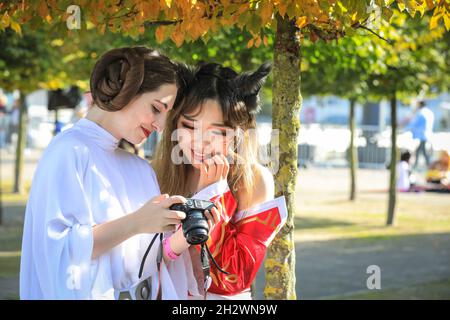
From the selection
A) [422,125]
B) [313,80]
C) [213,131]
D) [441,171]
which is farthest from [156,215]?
[441,171]

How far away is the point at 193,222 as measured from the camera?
293cm

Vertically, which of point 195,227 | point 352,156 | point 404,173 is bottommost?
point 404,173

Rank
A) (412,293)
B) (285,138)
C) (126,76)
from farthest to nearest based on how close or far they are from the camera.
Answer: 1. (412,293)
2. (285,138)
3. (126,76)

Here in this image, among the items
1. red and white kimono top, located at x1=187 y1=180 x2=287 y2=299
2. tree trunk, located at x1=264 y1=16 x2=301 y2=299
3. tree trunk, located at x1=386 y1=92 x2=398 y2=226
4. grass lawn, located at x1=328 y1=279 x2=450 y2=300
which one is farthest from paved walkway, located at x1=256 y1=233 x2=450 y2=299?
red and white kimono top, located at x1=187 y1=180 x2=287 y2=299

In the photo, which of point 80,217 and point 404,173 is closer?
point 80,217

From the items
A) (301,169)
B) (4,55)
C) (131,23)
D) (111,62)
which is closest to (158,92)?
(111,62)

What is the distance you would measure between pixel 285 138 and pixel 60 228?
6.60 feet

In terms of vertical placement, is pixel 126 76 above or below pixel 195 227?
above

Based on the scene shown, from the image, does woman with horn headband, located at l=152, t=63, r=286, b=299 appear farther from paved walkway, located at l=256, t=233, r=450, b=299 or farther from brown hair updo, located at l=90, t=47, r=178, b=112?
paved walkway, located at l=256, t=233, r=450, b=299

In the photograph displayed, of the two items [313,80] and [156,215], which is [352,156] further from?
[156,215]

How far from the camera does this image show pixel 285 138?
15.3 ft

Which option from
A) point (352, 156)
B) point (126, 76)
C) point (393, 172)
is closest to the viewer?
point (126, 76)

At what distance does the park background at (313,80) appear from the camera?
4.37 metres

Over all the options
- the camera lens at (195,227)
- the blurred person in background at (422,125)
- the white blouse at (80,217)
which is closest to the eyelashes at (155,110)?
the white blouse at (80,217)
